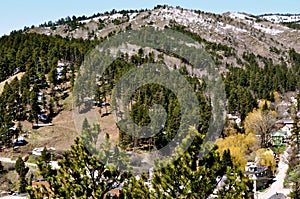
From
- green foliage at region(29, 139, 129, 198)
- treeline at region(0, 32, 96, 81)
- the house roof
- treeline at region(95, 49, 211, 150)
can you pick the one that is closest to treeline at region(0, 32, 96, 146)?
treeline at region(0, 32, 96, 81)

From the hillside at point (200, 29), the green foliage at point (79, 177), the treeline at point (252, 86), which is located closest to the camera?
the green foliage at point (79, 177)

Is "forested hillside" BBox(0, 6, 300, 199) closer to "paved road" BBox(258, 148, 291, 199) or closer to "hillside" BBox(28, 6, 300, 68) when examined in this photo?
"paved road" BBox(258, 148, 291, 199)

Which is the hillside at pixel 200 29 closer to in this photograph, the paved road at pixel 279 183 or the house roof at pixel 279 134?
the house roof at pixel 279 134

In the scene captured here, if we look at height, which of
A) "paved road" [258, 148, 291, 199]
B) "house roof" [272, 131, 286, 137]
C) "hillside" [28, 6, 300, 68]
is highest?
"hillside" [28, 6, 300, 68]

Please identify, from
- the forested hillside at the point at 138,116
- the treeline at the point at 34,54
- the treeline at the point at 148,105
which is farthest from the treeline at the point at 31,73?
the treeline at the point at 148,105

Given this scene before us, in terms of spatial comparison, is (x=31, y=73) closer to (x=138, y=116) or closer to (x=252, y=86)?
(x=138, y=116)

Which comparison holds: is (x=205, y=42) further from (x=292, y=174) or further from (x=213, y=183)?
(x=213, y=183)

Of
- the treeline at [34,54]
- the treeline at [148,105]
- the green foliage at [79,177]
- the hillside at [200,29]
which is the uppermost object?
the hillside at [200,29]

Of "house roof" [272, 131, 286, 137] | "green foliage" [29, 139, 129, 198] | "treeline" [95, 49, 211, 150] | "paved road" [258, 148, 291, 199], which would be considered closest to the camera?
"green foliage" [29, 139, 129, 198]

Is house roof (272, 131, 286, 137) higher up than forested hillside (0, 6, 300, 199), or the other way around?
forested hillside (0, 6, 300, 199)

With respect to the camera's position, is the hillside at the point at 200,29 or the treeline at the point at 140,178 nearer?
the treeline at the point at 140,178

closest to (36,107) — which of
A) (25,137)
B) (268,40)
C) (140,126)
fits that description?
(25,137)
